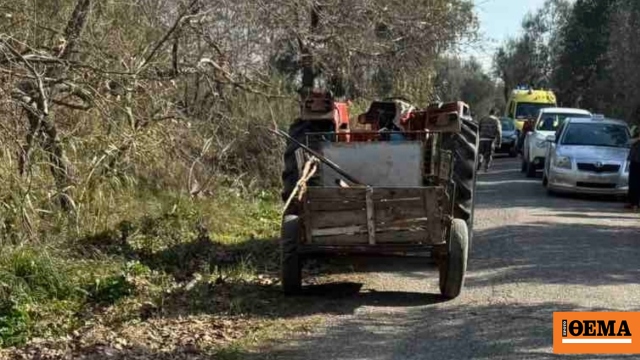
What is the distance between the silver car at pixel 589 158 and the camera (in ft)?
58.4

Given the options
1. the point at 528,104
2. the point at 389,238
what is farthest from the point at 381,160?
the point at 528,104

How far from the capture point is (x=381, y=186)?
9.08 metres

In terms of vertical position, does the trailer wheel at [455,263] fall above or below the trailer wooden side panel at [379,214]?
below

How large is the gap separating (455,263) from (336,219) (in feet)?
3.79

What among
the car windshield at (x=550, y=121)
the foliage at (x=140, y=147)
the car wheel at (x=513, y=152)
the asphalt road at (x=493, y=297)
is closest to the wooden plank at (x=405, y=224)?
the asphalt road at (x=493, y=297)

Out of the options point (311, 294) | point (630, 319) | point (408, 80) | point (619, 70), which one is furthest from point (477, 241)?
point (619, 70)

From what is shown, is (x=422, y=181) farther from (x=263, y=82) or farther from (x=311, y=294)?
(x=263, y=82)

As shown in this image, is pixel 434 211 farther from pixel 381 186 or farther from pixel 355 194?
pixel 381 186

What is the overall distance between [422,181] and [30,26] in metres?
4.41

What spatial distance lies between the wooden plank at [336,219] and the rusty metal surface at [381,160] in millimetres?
1015

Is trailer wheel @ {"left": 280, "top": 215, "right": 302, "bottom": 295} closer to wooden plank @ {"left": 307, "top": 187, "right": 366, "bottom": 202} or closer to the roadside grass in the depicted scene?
the roadside grass

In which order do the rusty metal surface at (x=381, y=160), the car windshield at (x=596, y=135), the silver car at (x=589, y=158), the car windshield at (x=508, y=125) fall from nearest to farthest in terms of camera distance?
the rusty metal surface at (x=381, y=160) < the silver car at (x=589, y=158) < the car windshield at (x=596, y=135) < the car windshield at (x=508, y=125)

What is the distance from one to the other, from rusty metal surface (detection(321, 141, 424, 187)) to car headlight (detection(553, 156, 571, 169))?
31.5 feet

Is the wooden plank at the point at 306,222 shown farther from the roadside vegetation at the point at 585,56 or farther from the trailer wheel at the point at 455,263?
the roadside vegetation at the point at 585,56
